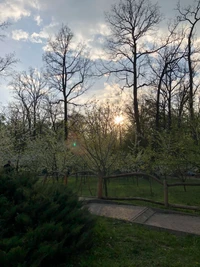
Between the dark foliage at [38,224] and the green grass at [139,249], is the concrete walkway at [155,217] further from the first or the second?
the dark foliage at [38,224]

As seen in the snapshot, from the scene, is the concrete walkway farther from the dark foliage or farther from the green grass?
the dark foliage

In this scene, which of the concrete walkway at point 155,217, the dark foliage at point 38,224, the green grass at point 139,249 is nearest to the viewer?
the dark foliage at point 38,224

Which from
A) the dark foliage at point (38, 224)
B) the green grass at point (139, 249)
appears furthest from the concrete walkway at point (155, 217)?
the dark foliage at point (38, 224)

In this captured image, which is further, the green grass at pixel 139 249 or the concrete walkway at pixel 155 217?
the concrete walkway at pixel 155 217

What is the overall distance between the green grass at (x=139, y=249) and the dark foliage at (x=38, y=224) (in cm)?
31

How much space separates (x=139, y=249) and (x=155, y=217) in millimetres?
2015

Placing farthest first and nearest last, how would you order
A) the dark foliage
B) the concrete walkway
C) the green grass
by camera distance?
1. the concrete walkway
2. the green grass
3. the dark foliage

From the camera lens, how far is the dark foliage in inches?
104

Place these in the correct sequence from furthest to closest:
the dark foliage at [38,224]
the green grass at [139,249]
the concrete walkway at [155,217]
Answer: the concrete walkway at [155,217], the green grass at [139,249], the dark foliage at [38,224]

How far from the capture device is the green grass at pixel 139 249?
10.4 feet

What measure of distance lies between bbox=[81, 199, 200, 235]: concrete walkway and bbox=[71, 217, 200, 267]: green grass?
1.16ft

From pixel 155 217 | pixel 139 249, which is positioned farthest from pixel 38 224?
pixel 155 217

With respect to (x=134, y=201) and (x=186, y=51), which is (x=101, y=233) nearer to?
(x=134, y=201)

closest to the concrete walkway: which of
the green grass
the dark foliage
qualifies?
the green grass
